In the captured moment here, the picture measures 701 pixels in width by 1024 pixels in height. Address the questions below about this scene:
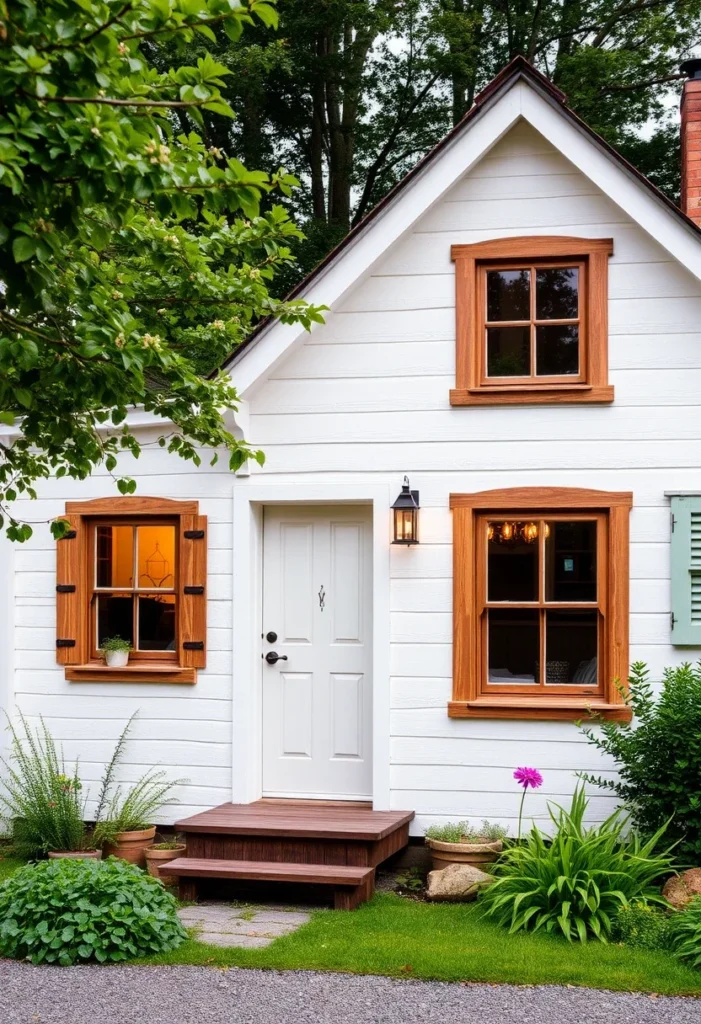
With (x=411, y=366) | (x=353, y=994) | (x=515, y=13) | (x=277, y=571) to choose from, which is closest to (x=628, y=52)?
(x=515, y=13)

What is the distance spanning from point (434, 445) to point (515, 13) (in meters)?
10.7

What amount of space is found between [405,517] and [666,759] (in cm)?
245

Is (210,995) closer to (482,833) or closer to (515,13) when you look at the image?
(482,833)

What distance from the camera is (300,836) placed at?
7598mm

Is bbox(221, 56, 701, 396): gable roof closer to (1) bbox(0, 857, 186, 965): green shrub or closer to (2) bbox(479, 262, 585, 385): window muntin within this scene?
(2) bbox(479, 262, 585, 385): window muntin

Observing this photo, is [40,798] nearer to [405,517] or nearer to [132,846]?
[132,846]

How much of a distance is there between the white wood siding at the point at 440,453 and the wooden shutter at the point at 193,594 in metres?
0.08

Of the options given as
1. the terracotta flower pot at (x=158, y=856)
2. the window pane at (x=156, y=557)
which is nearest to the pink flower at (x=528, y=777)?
the terracotta flower pot at (x=158, y=856)

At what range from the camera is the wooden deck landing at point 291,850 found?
732 centimetres

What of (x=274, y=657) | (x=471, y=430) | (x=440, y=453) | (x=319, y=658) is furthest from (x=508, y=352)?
(x=274, y=657)

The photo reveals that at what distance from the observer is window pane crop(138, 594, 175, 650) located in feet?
29.6

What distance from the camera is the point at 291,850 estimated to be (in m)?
7.65

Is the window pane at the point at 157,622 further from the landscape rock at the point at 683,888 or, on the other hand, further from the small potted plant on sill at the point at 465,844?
the landscape rock at the point at 683,888

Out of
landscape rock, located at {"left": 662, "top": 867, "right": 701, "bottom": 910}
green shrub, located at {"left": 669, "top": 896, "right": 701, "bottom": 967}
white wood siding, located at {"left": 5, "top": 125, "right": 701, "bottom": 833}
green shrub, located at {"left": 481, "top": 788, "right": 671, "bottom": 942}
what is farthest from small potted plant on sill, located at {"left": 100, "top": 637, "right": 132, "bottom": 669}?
green shrub, located at {"left": 669, "top": 896, "right": 701, "bottom": 967}
